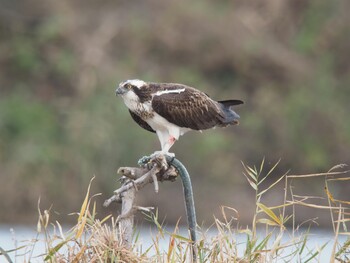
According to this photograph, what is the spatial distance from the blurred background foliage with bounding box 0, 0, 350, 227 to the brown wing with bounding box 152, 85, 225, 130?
10.0 metres

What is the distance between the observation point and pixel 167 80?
20.2 m

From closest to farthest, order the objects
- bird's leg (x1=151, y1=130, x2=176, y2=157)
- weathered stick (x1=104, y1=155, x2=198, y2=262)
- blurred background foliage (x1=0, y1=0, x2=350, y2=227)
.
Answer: weathered stick (x1=104, y1=155, x2=198, y2=262) → bird's leg (x1=151, y1=130, x2=176, y2=157) → blurred background foliage (x1=0, y1=0, x2=350, y2=227)

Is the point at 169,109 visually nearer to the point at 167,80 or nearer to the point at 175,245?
the point at 175,245

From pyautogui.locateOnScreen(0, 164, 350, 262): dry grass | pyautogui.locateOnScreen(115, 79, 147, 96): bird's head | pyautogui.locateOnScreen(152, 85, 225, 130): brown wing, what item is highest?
pyautogui.locateOnScreen(115, 79, 147, 96): bird's head

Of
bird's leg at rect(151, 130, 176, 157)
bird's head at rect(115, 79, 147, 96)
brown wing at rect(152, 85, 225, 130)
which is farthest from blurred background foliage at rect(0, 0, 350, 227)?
bird's head at rect(115, 79, 147, 96)

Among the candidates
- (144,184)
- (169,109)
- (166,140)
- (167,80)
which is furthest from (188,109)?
(167,80)

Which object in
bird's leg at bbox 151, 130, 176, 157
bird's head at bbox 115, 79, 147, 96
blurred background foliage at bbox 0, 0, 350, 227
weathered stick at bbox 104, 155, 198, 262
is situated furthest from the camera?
blurred background foliage at bbox 0, 0, 350, 227

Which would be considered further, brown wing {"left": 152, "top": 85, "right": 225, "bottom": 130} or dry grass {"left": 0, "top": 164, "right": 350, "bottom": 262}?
brown wing {"left": 152, "top": 85, "right": 225, "bottom": 130}

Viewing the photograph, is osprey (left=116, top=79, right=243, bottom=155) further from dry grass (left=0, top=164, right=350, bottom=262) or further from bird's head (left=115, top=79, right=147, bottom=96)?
dry grass (left=0, top=164, right=350, bottom=262)

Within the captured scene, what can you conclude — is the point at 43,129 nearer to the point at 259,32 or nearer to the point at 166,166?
the point at 259,32

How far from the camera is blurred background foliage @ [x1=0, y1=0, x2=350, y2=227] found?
55.9 feet

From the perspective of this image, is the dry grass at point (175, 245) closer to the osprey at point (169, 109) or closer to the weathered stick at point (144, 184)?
the weathered stick at point (144, 184)

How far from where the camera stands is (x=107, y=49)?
2084 centimetres

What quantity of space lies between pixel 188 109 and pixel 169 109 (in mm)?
123
